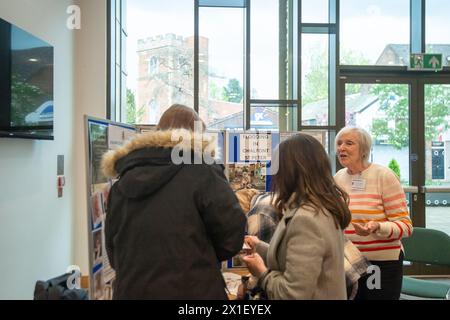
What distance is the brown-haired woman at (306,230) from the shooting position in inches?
47.0

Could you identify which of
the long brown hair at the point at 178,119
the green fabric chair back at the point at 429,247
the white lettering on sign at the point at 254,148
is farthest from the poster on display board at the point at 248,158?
the green fabric chair back at the point at 429,247

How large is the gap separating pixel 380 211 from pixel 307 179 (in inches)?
34.7

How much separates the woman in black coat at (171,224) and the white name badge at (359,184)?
971mm

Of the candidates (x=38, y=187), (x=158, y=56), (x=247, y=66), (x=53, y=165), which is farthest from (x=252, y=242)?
(x=158, y=56)

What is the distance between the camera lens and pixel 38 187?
2.82 meters

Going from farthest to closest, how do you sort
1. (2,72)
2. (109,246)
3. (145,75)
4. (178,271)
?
(145,75) < (2,72) < (109,246) < (178,271)

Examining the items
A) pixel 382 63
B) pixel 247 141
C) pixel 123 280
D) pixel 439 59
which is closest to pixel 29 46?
pixel 247 141

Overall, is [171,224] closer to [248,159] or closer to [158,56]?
[248,159]

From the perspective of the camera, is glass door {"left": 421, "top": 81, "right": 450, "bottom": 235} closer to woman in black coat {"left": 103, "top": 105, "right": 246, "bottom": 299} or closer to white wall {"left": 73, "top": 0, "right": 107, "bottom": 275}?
white wall {"left": 73, "top": 0, "right": 107, "bottom": 275}

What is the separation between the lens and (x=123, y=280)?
1.27 metres

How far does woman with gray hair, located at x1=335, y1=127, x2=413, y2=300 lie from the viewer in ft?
6.11

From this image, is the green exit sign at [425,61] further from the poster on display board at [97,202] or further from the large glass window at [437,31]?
the poster on display board at [97,202]

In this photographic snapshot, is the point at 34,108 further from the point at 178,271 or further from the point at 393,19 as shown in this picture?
the point at 393,19
